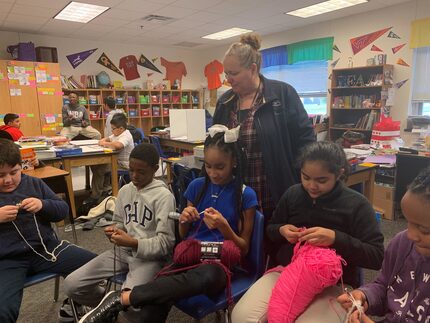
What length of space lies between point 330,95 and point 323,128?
0.66m

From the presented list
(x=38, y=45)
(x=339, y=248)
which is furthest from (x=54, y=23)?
(x=339, y=248)

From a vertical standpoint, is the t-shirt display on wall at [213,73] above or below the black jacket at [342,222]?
above

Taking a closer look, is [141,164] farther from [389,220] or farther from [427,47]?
[427,47]

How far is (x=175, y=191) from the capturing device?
9.41 feet

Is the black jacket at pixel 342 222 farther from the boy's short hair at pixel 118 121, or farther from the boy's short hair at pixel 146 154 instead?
the boy's short hair at pixel 118 121

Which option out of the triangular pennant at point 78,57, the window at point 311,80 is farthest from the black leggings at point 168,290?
the triangular pennant at point 78,57

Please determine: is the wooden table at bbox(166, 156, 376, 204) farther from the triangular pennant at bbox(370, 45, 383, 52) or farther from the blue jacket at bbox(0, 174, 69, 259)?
the triangular pennant at bbox(370, 45, 383, 52)

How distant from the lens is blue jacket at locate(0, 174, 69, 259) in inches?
60.2

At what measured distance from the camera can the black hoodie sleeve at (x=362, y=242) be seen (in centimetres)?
119

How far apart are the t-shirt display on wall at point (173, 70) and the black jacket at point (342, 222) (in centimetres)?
812

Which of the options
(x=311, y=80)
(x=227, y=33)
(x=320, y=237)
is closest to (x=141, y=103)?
(x=227, y=33)

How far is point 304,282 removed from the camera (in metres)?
1.11

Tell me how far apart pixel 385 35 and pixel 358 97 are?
1.09 m

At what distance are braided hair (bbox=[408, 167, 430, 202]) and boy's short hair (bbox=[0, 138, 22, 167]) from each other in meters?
1.63
